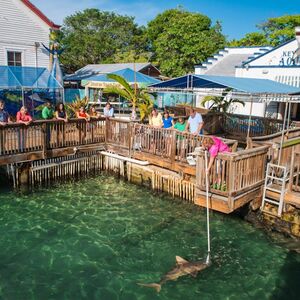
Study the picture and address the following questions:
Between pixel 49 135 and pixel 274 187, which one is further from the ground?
pixel 49 135

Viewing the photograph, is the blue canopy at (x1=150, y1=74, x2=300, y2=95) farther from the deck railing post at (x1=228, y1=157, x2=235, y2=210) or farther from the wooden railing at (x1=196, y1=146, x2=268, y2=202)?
the deck railing post at (x1=228, y1=157, x2=235, y2=210)

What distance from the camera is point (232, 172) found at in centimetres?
847

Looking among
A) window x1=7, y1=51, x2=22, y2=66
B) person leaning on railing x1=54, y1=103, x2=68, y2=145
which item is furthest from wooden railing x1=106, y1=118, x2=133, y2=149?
window x1=7, y1=51, x2=22, y2=66

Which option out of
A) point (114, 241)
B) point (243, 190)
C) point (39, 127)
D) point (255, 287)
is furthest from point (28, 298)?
point (39, 127)

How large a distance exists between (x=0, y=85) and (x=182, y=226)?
11288 mm

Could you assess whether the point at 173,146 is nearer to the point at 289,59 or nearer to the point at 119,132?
the point at 119,132

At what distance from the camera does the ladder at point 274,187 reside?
9208 mm

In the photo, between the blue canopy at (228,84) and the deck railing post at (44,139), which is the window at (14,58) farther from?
the blue canopy at (228,84)

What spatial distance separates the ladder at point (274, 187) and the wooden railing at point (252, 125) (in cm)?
572

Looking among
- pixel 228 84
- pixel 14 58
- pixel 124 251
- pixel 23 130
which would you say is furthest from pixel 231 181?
pixel 14 58

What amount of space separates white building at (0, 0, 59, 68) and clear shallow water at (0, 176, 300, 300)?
10.4 metres

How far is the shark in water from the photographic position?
7367mm

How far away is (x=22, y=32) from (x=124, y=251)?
15.6 m

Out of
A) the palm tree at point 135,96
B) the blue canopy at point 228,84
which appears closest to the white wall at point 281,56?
the blue canopy at point 228,84
